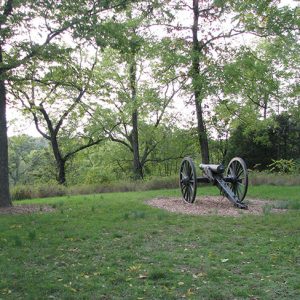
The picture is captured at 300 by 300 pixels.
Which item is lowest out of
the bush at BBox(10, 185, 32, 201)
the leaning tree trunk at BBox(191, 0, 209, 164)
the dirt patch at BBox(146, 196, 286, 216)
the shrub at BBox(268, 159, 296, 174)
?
the dirt patch at BBox(146, 196, 286, 216)

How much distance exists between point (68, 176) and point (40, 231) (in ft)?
103

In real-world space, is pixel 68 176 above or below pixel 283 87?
below

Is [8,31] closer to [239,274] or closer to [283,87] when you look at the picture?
[239,274]

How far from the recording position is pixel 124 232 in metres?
7.64

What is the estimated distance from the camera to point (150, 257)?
586 cm

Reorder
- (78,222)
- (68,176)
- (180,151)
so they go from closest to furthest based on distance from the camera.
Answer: (78,222) < (180,151) < (68,176)

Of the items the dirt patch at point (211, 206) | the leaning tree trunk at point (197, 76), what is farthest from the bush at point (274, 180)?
the dirt patch at point (211, 206)

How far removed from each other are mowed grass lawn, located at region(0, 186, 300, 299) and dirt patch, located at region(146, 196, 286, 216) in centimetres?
69

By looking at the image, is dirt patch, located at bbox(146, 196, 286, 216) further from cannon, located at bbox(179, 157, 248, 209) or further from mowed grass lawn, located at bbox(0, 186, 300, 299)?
mowed grass lawn, located at bbox(0, 186, 300, 299)

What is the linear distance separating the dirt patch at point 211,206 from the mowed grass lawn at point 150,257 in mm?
688

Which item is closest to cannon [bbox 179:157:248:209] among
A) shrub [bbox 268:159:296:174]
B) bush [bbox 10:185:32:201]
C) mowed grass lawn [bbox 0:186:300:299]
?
mowed grass lawn [bbox 0:186:300:299]

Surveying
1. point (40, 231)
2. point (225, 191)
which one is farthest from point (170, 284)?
point (225, 191)

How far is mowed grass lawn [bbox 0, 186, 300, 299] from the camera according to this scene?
4.50m

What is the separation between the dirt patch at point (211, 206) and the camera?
32.7 ft
